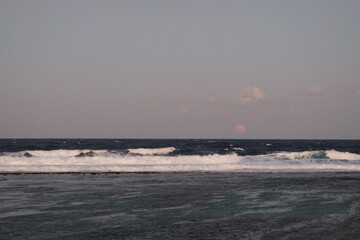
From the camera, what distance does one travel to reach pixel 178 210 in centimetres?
1520

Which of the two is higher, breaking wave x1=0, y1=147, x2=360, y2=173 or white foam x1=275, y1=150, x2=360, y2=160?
white foam x1=275, y1=150, x2=360, y2=160

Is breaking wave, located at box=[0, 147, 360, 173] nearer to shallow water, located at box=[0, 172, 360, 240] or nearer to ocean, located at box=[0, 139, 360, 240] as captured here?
ocean, located at box=[0, 139, 360, 240]

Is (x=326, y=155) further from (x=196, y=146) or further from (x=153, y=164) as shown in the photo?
(x=196, y=146)

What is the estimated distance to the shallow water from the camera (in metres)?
11.7

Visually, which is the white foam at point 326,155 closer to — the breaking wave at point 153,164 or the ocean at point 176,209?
the breaking wave at point 153,164

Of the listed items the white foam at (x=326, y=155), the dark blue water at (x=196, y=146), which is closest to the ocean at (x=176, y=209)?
the white foam at (x=326, y=155)

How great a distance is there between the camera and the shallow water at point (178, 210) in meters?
11.7

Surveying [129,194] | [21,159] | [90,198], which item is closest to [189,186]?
[129,194]

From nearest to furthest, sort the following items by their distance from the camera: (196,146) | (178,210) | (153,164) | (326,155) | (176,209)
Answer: (178,210) → (176,209) → (153,164) → (326,155) → (196,146)

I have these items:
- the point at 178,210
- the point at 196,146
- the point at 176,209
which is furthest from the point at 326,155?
the point at 178,210

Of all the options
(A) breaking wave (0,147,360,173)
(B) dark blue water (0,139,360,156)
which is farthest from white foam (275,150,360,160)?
(A) breaking wave (0,147,360,173)

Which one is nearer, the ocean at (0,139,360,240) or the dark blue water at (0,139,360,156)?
the ocean at (0,139,360,240)

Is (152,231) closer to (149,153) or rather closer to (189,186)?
(189,186)

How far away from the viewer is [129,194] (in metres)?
19.8
